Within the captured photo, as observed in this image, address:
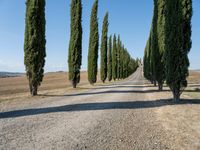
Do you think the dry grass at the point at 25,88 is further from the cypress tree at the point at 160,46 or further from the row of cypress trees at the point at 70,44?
the cypress tree at the point at 160,46

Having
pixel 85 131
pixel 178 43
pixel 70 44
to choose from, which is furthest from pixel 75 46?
pixel 85 131

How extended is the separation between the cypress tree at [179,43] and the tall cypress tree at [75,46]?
16.2m

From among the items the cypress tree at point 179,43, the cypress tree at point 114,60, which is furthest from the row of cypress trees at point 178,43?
the cypress tree at point 114,60

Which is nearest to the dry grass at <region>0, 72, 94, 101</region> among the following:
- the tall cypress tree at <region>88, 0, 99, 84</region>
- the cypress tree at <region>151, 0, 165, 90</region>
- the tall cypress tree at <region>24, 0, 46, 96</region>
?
the tall cypress tree at <region>24, 0, 46, 96</region>

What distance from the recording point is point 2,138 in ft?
25.8

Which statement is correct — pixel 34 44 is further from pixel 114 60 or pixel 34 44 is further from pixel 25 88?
pixel 114 60

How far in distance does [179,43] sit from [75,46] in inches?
669

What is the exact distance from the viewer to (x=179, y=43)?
17.4 meters

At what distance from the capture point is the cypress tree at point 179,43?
1745cm

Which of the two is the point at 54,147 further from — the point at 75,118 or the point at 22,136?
the point at 75,118

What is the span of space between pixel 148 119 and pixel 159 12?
1727cm

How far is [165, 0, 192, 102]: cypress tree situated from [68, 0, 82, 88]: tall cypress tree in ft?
53.3

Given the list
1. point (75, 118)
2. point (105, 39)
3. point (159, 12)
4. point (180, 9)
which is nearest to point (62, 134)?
point (75, 118)

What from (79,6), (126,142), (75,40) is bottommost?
(126,142)
